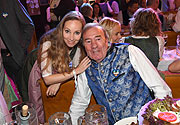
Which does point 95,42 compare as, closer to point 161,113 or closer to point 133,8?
point 161,113

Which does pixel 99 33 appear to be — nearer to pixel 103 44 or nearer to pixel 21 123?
pixel 103 44

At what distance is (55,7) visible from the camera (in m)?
4.52

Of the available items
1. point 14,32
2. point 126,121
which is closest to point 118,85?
point 126,121

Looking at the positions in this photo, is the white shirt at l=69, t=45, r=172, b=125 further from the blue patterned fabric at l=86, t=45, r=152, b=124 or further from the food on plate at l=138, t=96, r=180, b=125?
the food on plate at l=138, t=96, r=180, b=125

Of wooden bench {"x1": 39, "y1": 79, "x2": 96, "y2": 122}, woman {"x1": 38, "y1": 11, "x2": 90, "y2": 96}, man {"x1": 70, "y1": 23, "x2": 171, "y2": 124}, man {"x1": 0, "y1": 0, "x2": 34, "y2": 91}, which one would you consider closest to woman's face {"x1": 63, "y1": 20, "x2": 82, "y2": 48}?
woman {"x1": 38, "y1": 11, "x2": 90, "y2": 96}

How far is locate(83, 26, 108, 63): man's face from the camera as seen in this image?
168cm

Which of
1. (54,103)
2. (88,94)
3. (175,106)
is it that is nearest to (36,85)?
(54,103)

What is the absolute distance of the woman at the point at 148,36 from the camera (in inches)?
108

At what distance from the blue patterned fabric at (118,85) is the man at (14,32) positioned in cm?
173

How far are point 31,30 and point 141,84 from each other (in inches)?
83.7

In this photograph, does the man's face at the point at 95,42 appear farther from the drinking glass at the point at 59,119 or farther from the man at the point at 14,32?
the man at the point at 14,32

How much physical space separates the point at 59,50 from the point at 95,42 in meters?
0.54

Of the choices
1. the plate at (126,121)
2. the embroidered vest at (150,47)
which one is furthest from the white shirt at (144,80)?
the embroidered vest at (150,47)

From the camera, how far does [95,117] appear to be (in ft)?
3.63
